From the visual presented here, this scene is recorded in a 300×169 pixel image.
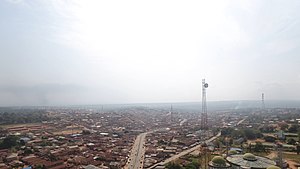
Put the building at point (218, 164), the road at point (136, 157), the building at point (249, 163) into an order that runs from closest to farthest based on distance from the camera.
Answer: the building at point (218, 164), the building at point (249, 163), the road at point (136, 157)

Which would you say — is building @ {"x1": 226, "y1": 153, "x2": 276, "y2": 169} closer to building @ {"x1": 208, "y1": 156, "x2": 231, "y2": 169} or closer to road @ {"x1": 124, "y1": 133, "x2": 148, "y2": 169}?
building @ {"x1": 208, "y1": 156, "x2": 231, "y2": 169}

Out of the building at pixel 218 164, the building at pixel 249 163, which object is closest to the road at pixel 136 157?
the building at pixel 218 164

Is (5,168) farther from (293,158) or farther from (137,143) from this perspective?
(293,158)

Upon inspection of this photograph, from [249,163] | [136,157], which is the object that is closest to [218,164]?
[249,163]

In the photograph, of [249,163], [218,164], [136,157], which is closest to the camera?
[218,164]

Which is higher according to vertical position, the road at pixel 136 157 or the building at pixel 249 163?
the building at pixel 249 163

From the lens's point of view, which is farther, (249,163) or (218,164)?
(249,163)

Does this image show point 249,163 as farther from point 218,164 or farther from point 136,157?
point 136,157

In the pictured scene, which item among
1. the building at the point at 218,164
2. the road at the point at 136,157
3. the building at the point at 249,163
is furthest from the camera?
the road at the point at 136,157

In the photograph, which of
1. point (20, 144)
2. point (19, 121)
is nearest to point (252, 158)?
point (20, 144)

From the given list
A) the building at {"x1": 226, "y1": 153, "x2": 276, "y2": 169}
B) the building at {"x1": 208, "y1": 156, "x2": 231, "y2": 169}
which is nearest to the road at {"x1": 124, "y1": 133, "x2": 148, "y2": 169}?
the building at {"x1": 208, "y1": 156, "x2": 231, "y2": 169}

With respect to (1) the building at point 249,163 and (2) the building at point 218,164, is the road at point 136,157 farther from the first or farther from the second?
(1) the building at point 249,163
